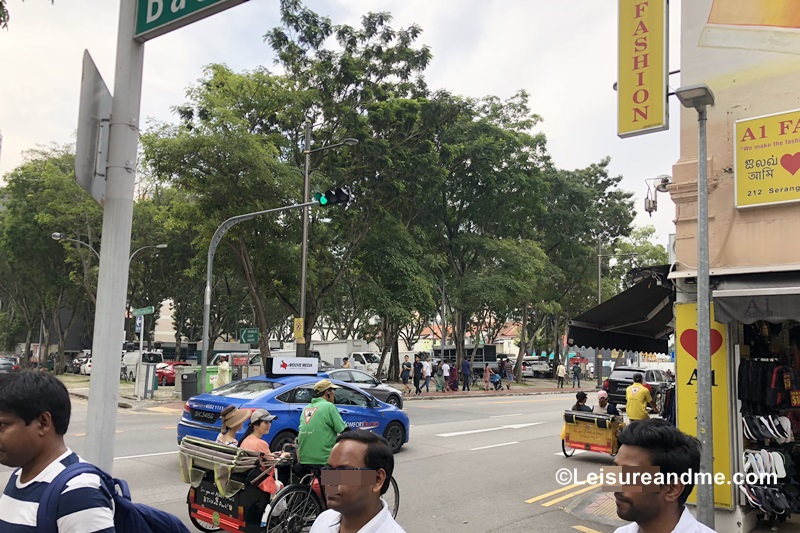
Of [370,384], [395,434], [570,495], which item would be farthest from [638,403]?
[370,384]

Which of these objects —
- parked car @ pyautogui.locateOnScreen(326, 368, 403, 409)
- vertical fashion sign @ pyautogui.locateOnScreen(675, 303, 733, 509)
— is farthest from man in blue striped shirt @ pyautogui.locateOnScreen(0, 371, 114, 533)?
parked car @ pyautogui.locateOnScreen(326, 368, 403, 409)

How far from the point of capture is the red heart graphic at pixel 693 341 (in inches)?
291

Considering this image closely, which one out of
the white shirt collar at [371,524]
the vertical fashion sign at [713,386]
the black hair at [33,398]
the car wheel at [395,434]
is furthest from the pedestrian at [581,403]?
the black hair at [33,398]

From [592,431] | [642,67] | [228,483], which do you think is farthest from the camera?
[592,431]

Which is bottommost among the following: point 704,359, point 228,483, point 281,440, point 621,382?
point 281,440

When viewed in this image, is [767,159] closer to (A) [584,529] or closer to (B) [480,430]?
(A) [584,529]

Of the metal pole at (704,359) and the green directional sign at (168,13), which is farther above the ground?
the green directional sign at (168,13)

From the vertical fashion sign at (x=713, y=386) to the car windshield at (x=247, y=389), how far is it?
6.35 meters

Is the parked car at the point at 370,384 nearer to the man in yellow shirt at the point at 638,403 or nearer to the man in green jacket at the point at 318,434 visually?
the man in yellow shirt at the point at 638,403

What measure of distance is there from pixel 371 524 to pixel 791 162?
23.1 ft

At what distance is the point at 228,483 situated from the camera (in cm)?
589

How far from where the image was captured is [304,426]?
650cm

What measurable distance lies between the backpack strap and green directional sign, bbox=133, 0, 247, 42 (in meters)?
2.76

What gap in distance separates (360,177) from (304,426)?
784 inches
